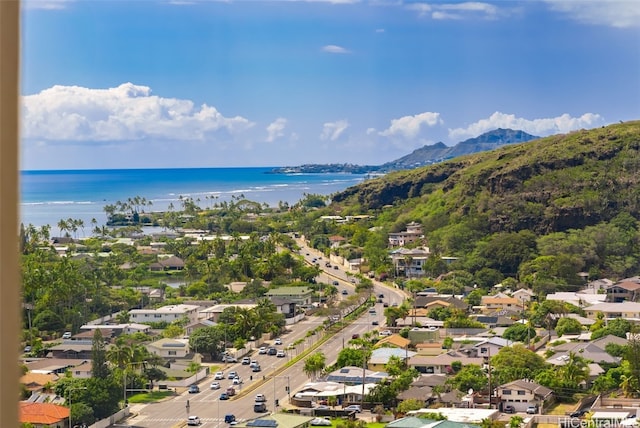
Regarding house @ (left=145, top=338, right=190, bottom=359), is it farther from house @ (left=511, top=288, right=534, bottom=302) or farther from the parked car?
house @ (left=511, top=288, right=534, bottom=302)

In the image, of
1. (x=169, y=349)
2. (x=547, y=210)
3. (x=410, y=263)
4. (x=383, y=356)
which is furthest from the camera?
(x=547, y=210)

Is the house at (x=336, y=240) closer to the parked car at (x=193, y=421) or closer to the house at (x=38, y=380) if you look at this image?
the house at (x=38, y=380)

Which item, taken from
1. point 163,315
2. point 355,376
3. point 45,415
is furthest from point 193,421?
point 163,315

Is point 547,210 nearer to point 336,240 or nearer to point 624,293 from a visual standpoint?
point 336,240

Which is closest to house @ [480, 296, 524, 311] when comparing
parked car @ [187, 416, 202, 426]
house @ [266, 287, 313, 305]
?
house @ [266, 287, 313, 305]

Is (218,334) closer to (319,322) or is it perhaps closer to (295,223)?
(319,322)

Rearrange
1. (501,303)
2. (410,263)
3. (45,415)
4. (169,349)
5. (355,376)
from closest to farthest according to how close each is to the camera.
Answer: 1. (45,415)
2. (355,376)
3. (169,349)
4. (501,303)
5. (410,263)
